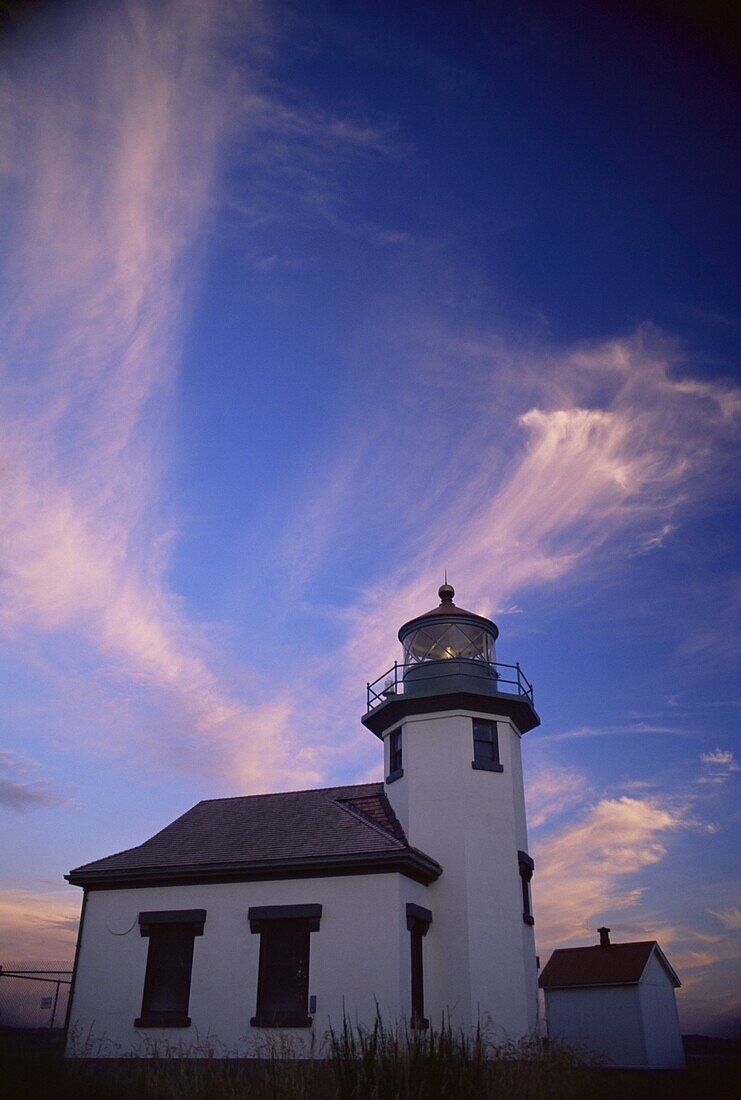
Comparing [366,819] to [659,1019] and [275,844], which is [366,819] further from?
[659,1019]

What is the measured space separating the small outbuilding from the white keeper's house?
33.0 feet

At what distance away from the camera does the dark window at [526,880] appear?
20.4 meters

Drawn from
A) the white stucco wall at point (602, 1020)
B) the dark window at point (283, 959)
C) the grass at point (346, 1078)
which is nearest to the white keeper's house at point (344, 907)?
the dark window at point (283, 959)

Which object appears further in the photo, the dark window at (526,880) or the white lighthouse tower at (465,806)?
the dark window at (526,880)

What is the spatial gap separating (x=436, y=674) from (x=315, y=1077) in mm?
13416

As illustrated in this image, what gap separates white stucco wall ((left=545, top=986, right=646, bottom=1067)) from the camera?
1060 inches

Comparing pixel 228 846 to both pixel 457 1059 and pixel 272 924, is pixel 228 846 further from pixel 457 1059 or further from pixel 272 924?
pixel 457 1059

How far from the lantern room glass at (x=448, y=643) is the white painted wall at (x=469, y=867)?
197 cm

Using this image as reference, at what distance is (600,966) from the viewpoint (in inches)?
1152

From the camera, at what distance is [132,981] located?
19141mm

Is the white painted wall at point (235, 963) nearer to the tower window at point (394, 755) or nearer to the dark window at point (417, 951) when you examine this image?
the dark window at point (417, 951)

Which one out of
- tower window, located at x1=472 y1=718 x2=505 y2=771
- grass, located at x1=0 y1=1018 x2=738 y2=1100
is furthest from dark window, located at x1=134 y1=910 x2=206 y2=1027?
grass, located at x1=0 y1=1018 x2=738 y2=1100

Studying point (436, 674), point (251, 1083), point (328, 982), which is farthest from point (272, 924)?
point (251, 1083)

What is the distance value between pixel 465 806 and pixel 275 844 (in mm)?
4758
